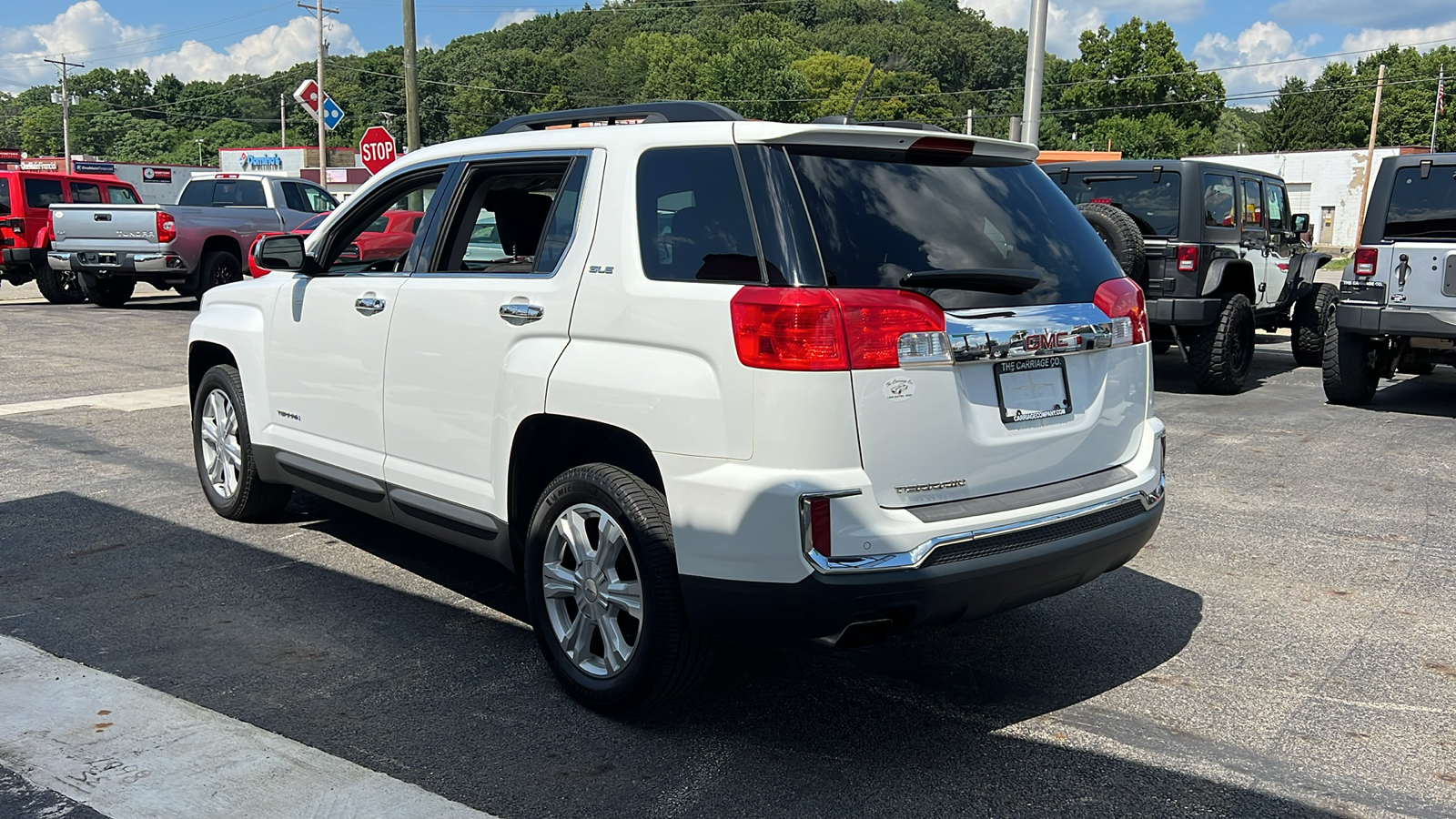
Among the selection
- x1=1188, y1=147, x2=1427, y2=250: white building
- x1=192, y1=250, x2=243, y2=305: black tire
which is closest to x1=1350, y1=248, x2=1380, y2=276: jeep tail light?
x1=192, y1=250, x2=243, y2=305: black tire

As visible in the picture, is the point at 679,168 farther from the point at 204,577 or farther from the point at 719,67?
the point at 719,67

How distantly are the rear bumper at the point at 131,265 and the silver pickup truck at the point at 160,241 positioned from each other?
13 mm

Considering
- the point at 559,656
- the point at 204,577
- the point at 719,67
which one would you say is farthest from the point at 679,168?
the point at 719,67

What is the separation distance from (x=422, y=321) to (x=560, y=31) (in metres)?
151

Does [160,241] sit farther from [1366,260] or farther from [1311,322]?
[1366,260]

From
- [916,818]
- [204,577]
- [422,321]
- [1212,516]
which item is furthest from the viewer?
[1212,516]

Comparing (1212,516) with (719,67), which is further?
(719,67)

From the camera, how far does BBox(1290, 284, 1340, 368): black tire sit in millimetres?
12281

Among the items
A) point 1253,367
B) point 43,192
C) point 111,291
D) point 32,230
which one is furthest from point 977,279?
point 43,192

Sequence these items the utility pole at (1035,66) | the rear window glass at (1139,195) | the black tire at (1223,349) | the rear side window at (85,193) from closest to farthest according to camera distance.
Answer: the black tire at (1223,349) < the rear window glass at (1139,195) < the utility pole at (1035,66) < the rear side window at (85,193)

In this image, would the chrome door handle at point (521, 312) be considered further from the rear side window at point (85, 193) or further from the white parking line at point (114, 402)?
the rear side window at point (85, 193)

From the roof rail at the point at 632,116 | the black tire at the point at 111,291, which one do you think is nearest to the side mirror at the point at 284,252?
the roof rail at the point at 632,116

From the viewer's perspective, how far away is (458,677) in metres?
3.96

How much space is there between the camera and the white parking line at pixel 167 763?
304 centimetres
